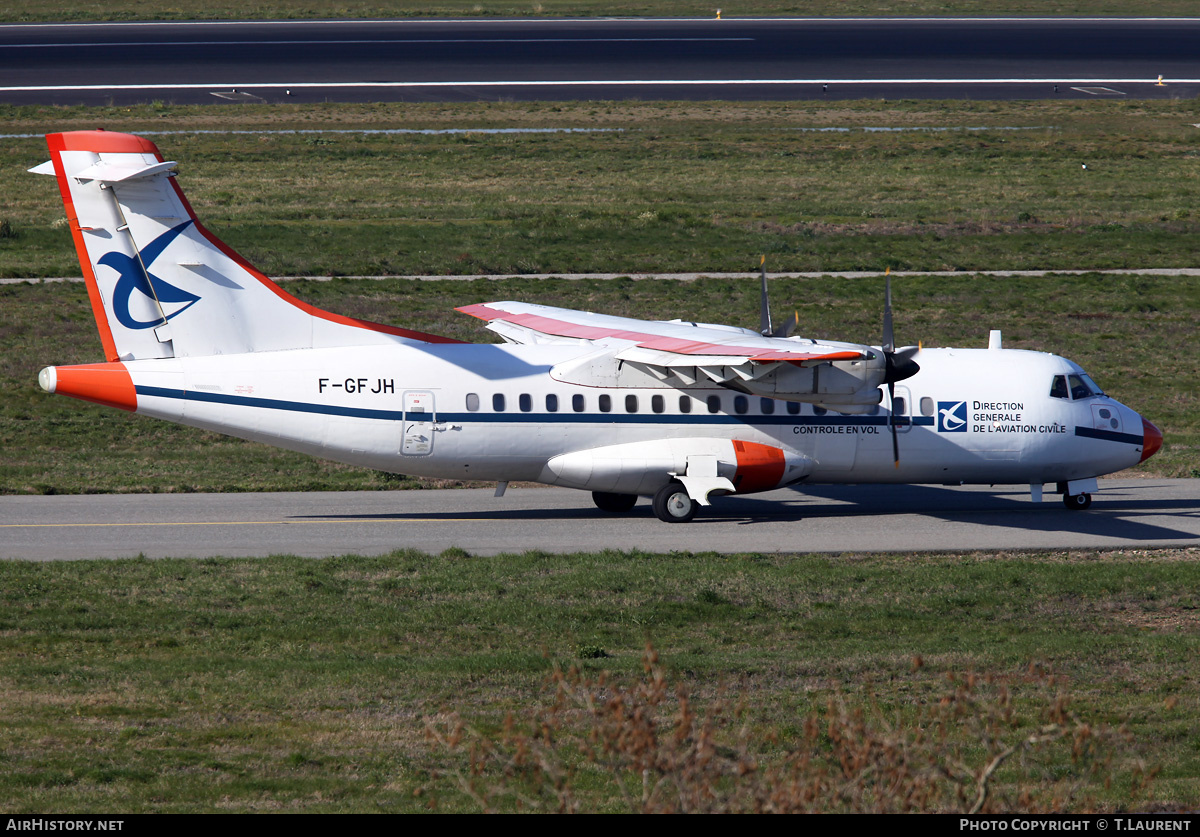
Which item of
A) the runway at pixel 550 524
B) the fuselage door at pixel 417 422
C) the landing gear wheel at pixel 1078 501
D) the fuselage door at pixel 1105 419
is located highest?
the fuselage door at pixel 417 422


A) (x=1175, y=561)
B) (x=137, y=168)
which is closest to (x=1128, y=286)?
(x=1175, y=561)

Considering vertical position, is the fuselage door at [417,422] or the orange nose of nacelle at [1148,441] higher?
the fuselage door at [417,422]

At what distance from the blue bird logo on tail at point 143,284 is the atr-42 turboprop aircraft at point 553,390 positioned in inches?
1.4

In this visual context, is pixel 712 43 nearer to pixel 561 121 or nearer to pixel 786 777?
pixel 561 121

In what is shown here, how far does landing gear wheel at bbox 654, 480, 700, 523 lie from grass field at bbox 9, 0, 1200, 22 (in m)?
95.5

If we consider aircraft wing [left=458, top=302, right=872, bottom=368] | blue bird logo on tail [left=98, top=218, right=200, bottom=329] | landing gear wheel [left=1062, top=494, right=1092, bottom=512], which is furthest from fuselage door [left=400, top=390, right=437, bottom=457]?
landing gear wheel [left=1062, top=494, right=1092, bottom=512]

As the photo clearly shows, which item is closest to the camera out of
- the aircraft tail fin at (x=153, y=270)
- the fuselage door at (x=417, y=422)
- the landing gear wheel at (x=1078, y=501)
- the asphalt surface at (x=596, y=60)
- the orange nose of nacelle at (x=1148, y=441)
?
the aircraft tail fin at (x=153, y=270)

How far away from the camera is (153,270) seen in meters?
22.5

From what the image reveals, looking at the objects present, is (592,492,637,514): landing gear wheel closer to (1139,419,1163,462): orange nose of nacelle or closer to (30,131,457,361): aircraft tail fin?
(30,131,457,361): aircraft tail fin

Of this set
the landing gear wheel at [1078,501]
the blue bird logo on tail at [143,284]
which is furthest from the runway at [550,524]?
the blue bird logo on tail at [143,284]

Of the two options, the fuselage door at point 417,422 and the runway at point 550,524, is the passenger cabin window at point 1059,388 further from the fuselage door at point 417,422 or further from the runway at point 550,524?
the fuselage door at point 417,422

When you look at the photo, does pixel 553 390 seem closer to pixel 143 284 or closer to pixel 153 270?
pixel 153 270

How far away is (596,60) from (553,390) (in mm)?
71459

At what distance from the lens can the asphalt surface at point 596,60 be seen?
80.5 metres
